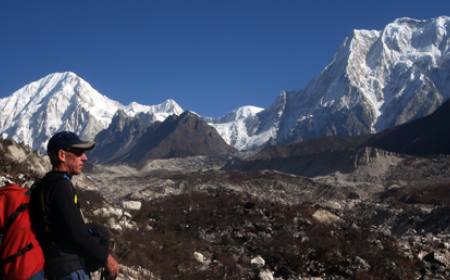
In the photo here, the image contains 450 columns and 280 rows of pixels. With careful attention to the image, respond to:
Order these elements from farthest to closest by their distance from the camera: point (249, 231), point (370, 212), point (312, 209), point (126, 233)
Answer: point (370, 212), point (312, 209), point (249, 231), point (126, 233)

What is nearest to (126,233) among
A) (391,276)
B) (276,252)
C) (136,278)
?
(276,252)

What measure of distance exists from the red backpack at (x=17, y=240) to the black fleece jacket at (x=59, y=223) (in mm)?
121

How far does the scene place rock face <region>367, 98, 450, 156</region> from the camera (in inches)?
5904

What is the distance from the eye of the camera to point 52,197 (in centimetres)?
471

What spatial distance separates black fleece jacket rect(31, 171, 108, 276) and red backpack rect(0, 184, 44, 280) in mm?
121

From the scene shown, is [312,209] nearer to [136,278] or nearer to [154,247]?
[154,247]

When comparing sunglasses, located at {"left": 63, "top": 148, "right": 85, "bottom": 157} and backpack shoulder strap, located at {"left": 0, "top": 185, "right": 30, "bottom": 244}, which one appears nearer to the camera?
backpack shoulder strap, located at {"left": 0, "top": 185, "right": 30, "bottom": 244}

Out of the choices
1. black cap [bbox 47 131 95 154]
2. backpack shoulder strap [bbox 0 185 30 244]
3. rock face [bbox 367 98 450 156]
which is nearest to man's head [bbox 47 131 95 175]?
black cap [bbox 47 131 95 154]

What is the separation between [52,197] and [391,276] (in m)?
11.8

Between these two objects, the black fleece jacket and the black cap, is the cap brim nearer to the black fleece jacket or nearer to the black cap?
the black cap

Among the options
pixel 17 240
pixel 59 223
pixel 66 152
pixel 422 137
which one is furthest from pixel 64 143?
pixel 422 137

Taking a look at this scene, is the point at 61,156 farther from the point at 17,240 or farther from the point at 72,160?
the point at 17,240

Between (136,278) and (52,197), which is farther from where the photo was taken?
(136,278)

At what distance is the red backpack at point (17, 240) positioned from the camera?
4.41 meters
